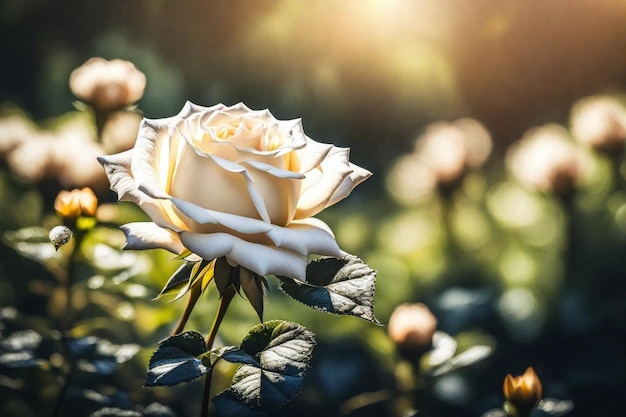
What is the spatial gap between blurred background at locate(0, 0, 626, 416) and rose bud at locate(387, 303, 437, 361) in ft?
0.11

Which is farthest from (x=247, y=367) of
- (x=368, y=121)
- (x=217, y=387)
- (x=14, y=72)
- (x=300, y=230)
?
(x=14, y=72)

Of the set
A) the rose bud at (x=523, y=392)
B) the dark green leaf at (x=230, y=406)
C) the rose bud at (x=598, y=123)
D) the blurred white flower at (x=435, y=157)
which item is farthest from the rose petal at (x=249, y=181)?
the rose bud at (x=598, y=123)

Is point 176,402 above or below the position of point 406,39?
below

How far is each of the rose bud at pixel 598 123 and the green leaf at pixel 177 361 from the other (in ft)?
2.29

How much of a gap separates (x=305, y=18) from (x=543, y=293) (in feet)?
1.65

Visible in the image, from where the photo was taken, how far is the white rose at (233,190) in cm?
50

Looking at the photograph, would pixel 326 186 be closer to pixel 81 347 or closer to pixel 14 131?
pixel 81 347

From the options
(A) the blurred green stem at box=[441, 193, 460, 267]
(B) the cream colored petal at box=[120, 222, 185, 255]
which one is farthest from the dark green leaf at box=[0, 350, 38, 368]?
(A) the blurred green stem at box=[441, 193, 460, 267]

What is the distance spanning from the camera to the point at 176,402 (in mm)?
992

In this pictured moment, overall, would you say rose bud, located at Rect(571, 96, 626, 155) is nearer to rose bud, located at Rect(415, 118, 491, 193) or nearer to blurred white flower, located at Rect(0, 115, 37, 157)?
rose bud, located at Rect(415, 118, 491, 193)

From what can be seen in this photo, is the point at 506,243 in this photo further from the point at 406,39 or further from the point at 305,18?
the point at 305,18

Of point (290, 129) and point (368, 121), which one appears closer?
point (290, 129)

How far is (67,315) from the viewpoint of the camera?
3.26 ft

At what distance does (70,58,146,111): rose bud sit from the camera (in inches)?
38.5
